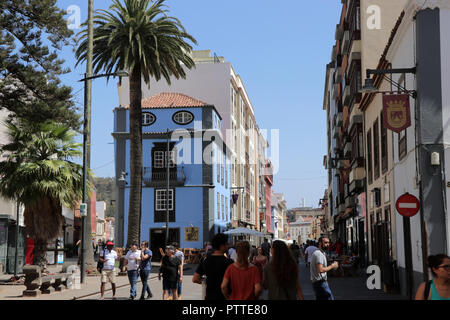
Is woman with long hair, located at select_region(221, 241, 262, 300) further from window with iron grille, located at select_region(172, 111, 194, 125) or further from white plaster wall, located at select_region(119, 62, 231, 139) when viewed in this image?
white plaster wall, located at select_region(119, 62, 231, 139)

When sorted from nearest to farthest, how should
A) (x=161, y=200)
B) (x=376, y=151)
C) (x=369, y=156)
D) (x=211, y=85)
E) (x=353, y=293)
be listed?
(x=353, y=293) < (x=376, y=151) < (x=369, y=156) < (x=161, y=200) < (x=211, y=85)

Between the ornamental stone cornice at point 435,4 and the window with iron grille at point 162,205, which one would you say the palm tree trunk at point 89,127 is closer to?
the ornamental stone cornice at point 435,4

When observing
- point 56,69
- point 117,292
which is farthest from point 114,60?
point 117,292

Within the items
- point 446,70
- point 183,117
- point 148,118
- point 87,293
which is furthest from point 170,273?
point 148,118

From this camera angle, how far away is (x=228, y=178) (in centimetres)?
6281

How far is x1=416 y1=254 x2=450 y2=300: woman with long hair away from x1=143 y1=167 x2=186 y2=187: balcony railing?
43910 millimetres

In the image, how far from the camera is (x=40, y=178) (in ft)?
75.7

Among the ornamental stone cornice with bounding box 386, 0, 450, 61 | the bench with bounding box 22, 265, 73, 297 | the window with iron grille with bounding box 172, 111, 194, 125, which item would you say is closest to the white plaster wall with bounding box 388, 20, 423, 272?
the ornamental stone cornice with bounding box 386, 0, 450, 61

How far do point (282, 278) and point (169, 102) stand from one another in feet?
152

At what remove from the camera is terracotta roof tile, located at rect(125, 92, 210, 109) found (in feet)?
172

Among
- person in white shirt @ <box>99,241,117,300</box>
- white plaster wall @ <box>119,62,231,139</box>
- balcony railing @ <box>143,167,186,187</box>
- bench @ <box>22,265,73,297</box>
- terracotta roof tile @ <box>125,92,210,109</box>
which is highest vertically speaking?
white plaster wall @ <box>119,62,231,139</box>

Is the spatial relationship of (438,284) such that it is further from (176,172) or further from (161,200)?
(161,200)

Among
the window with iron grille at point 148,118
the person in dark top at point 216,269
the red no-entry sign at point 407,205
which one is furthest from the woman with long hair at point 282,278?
the window with iron grille at point 148,118
